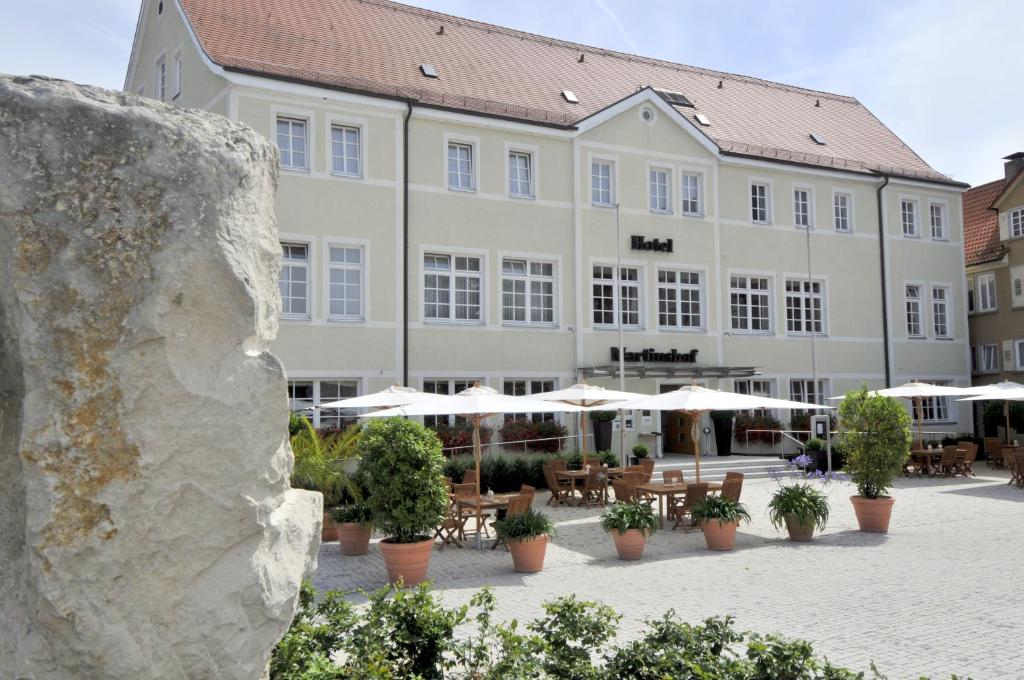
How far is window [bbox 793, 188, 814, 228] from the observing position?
26.8m

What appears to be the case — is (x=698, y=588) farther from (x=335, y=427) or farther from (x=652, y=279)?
(x=652, y=279)

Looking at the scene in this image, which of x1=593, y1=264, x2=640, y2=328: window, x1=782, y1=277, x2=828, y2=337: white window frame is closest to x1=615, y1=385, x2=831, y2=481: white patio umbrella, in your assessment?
x1=593, y1=264, x2=640, y2=328: window

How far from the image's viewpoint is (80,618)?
10.3 ft

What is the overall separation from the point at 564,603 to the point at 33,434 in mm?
3307

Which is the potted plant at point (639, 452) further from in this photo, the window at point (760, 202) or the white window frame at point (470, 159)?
the window at point (760, 202)

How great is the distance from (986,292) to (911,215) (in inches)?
187

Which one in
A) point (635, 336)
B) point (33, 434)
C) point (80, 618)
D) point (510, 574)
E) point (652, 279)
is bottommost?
point (510, 574)

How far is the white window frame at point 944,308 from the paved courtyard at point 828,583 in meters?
14.9

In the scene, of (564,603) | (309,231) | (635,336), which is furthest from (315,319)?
(564,603)

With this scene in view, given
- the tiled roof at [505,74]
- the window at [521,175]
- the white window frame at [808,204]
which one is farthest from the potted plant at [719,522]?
the white window frame at [808,204]

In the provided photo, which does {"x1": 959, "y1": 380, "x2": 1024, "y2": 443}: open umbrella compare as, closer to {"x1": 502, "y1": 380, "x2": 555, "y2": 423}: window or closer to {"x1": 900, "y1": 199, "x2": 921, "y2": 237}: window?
{"x1": 900, "y1": 199, "x2": 921, "y2": 237}: window

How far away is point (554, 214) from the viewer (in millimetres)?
22656

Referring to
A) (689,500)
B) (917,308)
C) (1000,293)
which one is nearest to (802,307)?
(917,308)

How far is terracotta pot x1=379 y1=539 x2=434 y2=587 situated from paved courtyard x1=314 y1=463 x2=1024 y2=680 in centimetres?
34
